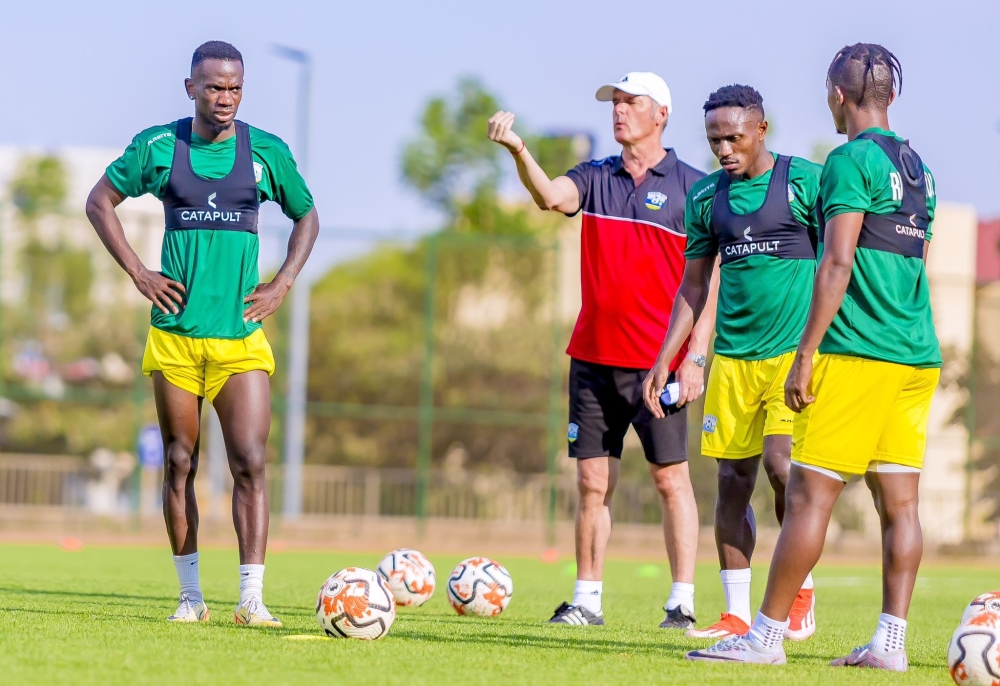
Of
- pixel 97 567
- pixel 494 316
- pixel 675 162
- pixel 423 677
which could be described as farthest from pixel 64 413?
pixel 423 677

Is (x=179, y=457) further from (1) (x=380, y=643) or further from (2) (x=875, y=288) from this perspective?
(2) (x=875, y=288)

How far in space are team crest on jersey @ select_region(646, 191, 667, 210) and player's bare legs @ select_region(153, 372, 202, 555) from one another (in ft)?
8.78

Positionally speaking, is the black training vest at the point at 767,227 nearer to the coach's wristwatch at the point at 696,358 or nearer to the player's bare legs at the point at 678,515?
the coach's wristwatch at the point at 696,358

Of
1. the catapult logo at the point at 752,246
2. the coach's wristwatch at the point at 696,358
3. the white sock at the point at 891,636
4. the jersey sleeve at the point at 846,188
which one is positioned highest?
the jersey sleeve at the point at 846,188

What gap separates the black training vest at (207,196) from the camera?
644 cm

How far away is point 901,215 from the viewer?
5.16 metres

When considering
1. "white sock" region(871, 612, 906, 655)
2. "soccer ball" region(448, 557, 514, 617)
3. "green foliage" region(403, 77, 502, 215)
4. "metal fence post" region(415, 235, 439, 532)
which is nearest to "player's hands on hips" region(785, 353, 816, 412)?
"white sock" region(871, 612, 906, 655)

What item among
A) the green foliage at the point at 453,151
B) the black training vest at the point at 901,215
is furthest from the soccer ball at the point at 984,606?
the green foliage at the point at 453,151

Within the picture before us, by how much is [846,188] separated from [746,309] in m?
1.65

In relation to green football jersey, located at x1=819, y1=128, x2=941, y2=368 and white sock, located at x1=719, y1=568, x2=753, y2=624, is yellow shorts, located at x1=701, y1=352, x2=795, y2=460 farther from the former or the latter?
green football jersey, located at x1=819, y1=128, x2=941, y2=368

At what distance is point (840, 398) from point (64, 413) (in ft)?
87.6

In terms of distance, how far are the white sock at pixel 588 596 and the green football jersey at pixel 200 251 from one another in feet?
7.25

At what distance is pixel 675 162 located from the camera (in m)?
7.77

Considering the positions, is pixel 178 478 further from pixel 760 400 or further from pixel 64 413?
pixel 64 413
